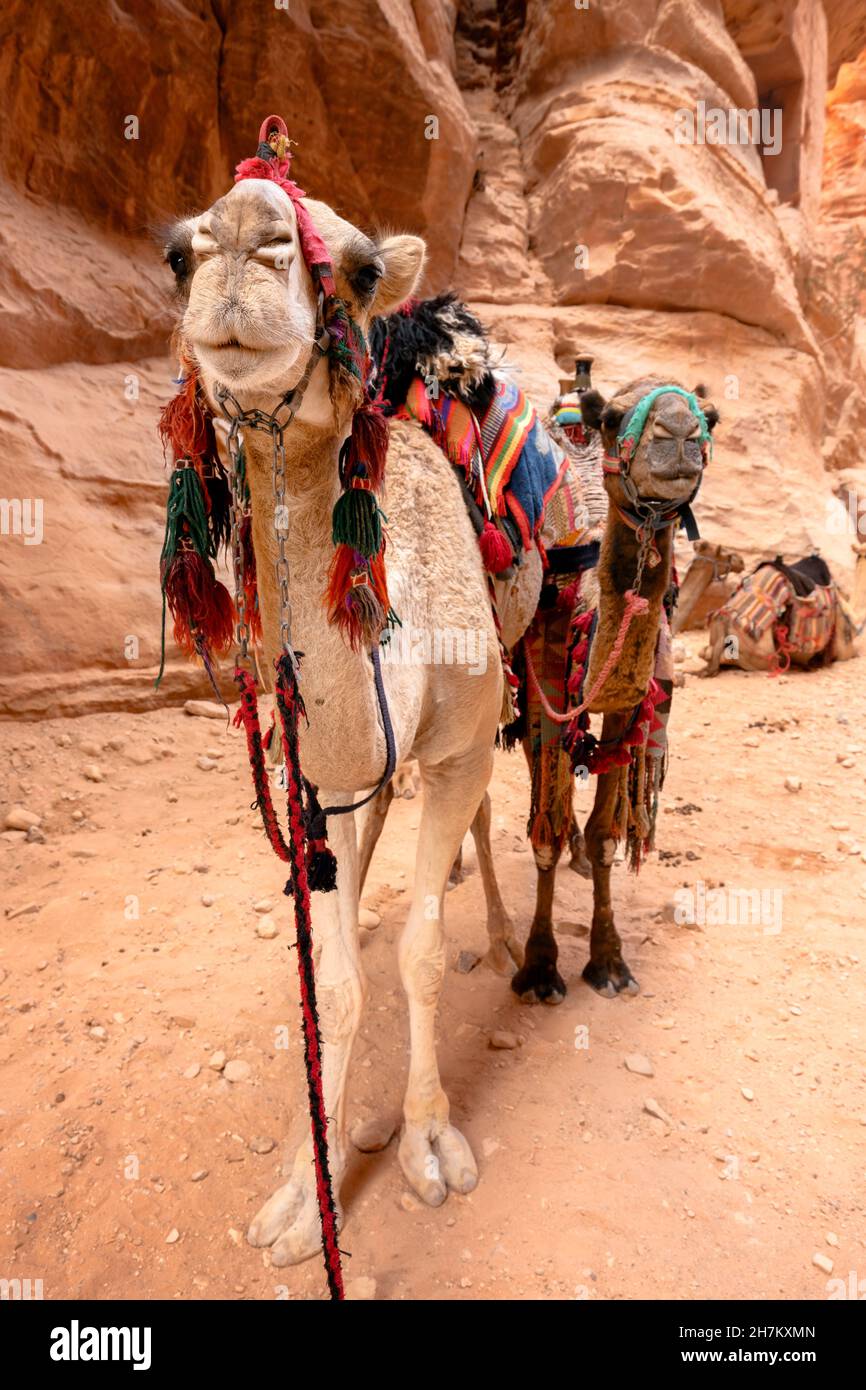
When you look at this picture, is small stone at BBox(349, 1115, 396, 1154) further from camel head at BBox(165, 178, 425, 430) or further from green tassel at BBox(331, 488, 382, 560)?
camel head at BBox(165, 178, 425, 430)

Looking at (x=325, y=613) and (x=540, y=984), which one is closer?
(x=325, y=613)

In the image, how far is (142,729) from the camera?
5.16 metres

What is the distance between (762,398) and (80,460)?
27.6ft

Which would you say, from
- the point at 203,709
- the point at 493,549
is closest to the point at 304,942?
the point at 493,549

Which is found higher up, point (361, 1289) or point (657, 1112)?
point (657, 1112)

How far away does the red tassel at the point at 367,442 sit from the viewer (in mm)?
1416

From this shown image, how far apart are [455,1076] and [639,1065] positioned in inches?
24.3

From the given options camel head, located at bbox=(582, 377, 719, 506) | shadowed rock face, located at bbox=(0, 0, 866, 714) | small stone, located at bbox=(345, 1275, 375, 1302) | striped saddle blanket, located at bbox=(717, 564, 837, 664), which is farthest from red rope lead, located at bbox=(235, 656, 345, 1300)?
striped saddle blanket, located at bbox=(717, 564, 837, 664)

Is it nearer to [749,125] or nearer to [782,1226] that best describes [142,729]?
[782,1226]

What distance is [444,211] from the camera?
8.38 meters

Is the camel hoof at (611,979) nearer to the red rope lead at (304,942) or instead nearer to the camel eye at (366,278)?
the red rope lead at (304,942)

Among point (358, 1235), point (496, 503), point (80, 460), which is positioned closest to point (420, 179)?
point (80, 460)

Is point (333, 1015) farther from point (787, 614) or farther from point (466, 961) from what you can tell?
point (787, 614)

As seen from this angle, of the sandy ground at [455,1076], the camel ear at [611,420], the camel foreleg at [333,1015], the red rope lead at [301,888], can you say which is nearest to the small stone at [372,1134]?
the sandy ground at [455,1076]
